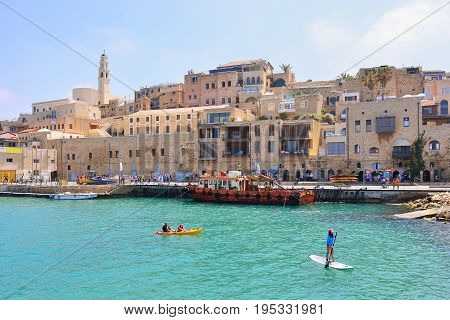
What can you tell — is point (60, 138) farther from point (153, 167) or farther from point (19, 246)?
point (19, 246)

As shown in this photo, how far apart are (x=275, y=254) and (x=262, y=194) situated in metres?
22.6

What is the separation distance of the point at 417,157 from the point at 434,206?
15.5 metres

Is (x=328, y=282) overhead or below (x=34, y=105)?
below

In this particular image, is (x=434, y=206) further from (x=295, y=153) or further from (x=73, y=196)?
(x=73, y=196)

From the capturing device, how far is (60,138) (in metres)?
73.7

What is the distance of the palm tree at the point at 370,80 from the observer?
6525cm

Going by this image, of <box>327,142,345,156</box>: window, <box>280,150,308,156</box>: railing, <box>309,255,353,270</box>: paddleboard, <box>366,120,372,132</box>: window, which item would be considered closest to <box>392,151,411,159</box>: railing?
<box>366,120,372,132</box>: window

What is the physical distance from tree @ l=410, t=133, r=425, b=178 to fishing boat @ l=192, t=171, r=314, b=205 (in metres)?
14.6

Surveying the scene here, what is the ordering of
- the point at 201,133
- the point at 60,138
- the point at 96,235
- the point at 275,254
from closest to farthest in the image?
1. the point at 275,254
2. the point at 96,235
3. the point at 201,133
4. the point at 60,138

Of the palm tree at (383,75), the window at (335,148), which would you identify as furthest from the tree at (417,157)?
the palm tree at (383,75)

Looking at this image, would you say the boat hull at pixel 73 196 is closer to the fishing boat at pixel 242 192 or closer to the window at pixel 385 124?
the fishing boat at pixel 242 192

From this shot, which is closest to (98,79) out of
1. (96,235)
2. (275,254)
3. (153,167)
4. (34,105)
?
(34,105)

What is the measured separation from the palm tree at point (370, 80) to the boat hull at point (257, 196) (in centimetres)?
3007

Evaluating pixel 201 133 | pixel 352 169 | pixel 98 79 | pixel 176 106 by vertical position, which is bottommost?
pixel 352 169
